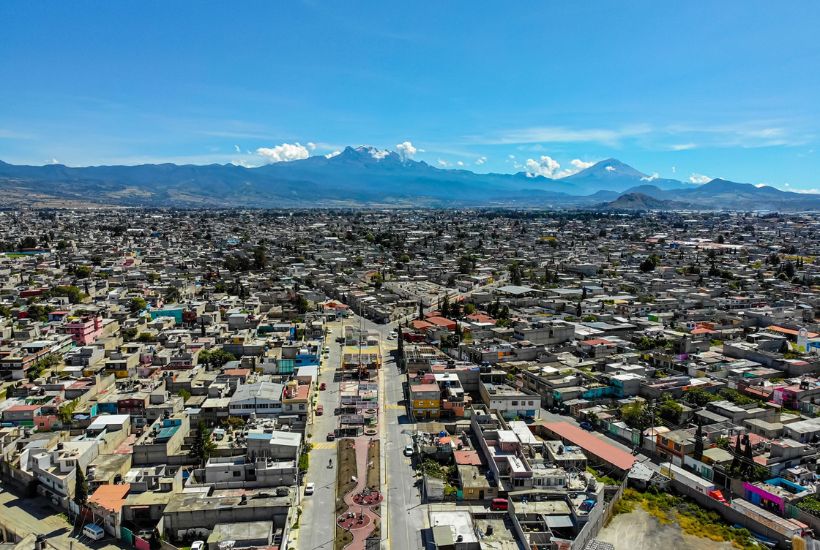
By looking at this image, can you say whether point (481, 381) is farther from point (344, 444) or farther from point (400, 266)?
point (400, 266)

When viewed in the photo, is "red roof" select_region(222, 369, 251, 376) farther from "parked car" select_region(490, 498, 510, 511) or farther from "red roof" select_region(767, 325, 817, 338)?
"red roof" select_region(767, 325, 817, 338)

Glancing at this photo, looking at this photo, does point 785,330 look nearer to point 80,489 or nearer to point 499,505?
point 499,505

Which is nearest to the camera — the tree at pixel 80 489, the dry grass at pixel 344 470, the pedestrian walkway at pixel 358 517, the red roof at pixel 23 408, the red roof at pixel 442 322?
the pedestrian walkway at pixel 358 517

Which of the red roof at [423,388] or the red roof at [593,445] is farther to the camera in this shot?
the red roof at [423,388]

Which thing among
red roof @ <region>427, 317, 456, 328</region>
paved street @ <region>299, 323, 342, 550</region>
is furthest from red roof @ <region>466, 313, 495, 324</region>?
paved street @ <region>299, 323, 342, 550</region>

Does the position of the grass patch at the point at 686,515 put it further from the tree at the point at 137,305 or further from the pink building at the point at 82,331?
the tree at the point at 137,305

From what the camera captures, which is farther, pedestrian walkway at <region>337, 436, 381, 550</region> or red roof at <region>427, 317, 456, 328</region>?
red roof at <region>427, 317, 456, 328</region>

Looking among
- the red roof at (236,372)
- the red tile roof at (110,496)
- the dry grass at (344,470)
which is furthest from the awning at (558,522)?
the red roof at (236,372)

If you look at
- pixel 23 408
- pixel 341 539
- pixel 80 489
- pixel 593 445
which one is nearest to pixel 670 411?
pixel 593 445
